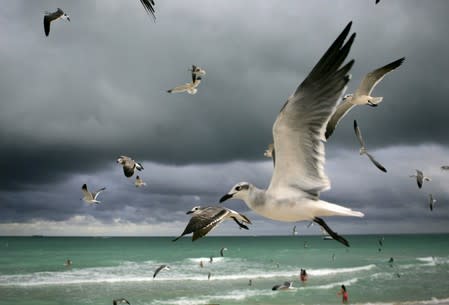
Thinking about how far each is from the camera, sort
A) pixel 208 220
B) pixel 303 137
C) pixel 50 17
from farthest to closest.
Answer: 1. pixel 50 17
2. pixel 208 220
3. pixel 303 137

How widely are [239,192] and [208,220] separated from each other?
3.35 ft

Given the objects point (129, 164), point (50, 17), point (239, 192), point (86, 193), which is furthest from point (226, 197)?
point (86, 193)

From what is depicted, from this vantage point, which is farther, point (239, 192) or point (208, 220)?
point (208, 220)

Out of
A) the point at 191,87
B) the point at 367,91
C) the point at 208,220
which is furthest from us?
the point at 191,87

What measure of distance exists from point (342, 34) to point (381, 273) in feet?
133

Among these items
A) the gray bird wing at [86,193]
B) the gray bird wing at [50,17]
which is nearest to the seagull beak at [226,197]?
the gray bird wing at [50,17]

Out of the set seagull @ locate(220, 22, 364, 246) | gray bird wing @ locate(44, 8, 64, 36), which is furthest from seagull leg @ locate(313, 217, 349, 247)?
gray bird wing @ locate(44, 8, 64, 36)

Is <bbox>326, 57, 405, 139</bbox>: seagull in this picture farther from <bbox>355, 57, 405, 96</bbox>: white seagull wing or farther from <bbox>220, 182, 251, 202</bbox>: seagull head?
<bbox>220, 182, 251, 202</bbox>: seagull head

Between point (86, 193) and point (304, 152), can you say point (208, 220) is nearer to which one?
point (304, 152)

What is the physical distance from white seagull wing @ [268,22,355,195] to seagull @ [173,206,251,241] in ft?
2.00

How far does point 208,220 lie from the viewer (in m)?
4.20

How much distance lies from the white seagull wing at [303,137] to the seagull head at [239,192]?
0.23 metres

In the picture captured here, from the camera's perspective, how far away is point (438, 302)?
2355 centimetres

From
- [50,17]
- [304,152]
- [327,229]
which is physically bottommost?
[327,229]
